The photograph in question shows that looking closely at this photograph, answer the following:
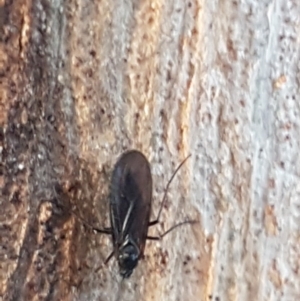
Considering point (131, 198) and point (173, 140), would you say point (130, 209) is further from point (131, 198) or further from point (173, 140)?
point (173, 140)

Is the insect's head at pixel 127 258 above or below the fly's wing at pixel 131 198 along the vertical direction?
below

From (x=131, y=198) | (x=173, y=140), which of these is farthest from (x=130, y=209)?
(x=173, y=140)

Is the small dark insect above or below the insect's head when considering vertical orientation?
above

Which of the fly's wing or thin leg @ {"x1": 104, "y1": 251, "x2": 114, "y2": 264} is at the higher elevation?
the fly's wing

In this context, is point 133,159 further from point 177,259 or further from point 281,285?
point 281,285
